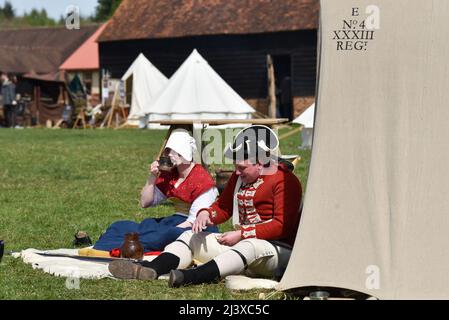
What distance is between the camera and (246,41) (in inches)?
1401

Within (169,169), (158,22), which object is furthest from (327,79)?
(158,22)

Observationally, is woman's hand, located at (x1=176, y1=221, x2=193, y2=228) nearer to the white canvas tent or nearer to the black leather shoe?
the black leather shoe

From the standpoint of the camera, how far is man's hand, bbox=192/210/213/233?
6613mm

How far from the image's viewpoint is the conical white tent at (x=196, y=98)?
27.3 meters

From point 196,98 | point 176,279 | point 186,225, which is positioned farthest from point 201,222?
point 196,98

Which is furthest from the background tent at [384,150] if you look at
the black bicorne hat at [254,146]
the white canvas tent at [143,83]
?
the white canvas tent at [143,83]

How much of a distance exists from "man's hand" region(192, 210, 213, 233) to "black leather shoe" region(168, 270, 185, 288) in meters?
0.50

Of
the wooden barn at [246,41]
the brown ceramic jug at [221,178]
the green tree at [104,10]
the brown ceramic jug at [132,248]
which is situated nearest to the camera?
the brown ceramic jug at [132,248]

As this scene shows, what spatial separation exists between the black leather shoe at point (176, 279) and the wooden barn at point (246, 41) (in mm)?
28038

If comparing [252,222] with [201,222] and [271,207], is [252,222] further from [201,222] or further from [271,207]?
[201,222]

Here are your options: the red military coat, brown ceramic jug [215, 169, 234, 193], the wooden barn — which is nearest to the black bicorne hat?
the red military coat

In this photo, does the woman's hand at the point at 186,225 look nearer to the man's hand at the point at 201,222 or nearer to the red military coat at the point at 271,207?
the man's hand at the point at 201,222

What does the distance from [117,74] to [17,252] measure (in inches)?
1265
